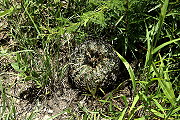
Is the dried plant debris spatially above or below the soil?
above

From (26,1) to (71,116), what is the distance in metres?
1.00

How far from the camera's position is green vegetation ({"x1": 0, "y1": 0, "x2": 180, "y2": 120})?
168cm

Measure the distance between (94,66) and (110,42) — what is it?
0.87 feet

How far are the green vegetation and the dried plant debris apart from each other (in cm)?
7

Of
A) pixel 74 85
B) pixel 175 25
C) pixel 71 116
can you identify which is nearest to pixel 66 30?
pixel 74 85

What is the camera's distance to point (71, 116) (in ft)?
6.17

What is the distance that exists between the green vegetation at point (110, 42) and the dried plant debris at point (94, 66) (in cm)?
7

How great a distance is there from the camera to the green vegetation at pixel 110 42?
1.68 meters

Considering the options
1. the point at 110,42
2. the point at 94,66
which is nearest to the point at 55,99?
the point at 94,66

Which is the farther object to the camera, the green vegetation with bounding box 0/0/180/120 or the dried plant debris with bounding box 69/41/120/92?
the dried plant debris with bounding box 69/41/120/92

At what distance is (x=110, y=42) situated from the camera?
2092mm

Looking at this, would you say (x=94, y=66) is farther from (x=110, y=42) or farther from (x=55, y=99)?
(x=55, y=99)

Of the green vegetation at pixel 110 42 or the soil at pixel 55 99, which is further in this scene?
the soil at pixel 55 99

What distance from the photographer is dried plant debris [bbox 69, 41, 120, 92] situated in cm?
189
